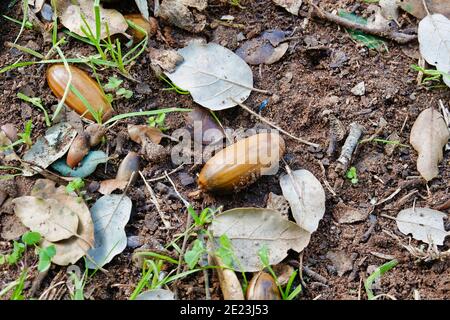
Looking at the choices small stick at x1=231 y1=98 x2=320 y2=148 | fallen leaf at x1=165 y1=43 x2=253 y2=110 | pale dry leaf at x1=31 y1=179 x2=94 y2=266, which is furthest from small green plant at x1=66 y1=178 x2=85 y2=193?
small stick at x1=231 y1=98 x2=320 y2=148

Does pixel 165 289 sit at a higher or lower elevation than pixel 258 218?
lower

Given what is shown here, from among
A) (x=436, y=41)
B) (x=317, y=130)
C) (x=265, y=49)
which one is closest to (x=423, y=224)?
(x=317, y=130)

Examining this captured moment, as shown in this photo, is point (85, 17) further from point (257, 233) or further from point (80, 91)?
point (257, 233)

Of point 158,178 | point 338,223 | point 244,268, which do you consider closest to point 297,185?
point 338,223

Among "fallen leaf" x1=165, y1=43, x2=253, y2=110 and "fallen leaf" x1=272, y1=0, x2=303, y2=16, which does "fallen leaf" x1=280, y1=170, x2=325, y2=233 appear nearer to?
"fallen leaf" x1=165, y1=43, x2=253, y2=110

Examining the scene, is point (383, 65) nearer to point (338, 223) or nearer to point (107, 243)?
point (338, 223)

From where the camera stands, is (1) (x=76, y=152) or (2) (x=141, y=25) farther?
(2) (x=141, y=25)

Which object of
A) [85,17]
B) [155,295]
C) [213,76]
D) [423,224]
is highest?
[85,17]
